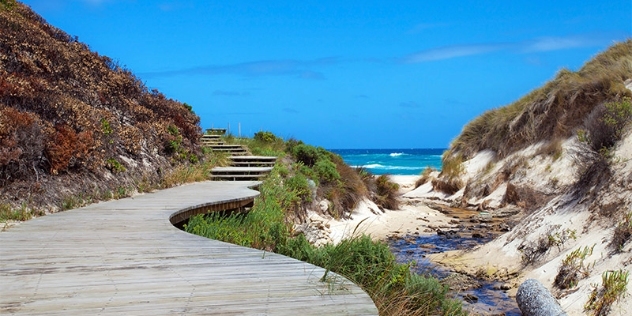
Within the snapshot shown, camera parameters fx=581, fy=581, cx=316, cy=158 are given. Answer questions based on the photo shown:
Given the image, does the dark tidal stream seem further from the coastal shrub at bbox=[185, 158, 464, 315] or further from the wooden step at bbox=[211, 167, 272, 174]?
the wooden step at bbox=[211, 167, 272, 174]

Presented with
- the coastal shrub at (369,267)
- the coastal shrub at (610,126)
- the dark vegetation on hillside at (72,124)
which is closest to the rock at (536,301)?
the coastal shrub at (369,267)

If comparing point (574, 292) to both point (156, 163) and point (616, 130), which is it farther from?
point (156, 163)

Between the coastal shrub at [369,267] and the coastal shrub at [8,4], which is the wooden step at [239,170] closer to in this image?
the coastal shrub at [369,267]

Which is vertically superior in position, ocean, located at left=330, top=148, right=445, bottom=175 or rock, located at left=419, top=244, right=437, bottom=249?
ocean, located at left=330, top=148, right=445, bottom=175

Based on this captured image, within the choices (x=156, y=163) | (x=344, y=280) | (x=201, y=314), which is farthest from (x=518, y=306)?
(x=156, y=163)

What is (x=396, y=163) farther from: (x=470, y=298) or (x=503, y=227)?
(x=470, y=298)

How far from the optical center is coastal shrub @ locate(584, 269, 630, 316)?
7711mm

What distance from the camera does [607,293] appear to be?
7.79 meters

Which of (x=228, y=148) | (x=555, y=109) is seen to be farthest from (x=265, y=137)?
(x=555, y=109)

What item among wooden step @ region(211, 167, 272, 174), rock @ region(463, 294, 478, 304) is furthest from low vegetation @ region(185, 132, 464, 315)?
rock @ region(463, 294, 478, 304)

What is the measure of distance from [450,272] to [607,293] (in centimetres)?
346

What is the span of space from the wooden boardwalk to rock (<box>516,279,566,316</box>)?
164 inches

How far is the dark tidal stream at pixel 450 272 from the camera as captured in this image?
8734 millimetres

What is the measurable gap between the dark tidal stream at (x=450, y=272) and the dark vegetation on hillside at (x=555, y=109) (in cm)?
603
